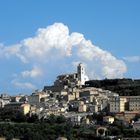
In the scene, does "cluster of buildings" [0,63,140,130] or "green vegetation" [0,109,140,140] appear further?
"cluster of buildings" [0,63,140,130]

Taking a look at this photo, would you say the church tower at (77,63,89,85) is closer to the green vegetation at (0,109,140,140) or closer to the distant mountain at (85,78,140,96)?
the distant mountain at (85,78,140,96)

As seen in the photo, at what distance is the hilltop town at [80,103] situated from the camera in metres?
68.7

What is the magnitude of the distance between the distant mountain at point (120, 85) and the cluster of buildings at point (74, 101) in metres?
1.40

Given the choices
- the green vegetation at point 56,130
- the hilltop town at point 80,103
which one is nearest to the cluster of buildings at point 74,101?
the hilltop town at point 80,103

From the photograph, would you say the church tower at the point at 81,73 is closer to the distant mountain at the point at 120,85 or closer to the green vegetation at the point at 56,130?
the distant mountain at the point at 120,85

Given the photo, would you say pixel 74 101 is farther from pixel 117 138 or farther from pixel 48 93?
pixel 117 138

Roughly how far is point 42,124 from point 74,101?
709 inches

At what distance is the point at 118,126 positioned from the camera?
6316 cm

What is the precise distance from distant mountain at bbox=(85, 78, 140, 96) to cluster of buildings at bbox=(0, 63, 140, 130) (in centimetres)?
140

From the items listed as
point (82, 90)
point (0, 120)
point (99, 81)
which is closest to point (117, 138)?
point (0, 120)

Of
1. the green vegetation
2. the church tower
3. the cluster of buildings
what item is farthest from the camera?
the church tower

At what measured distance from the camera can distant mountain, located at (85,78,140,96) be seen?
82812mm

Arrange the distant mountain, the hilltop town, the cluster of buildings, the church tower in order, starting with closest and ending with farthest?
the hilltop town, the cluster of buildings, the distant mountain, the church tower

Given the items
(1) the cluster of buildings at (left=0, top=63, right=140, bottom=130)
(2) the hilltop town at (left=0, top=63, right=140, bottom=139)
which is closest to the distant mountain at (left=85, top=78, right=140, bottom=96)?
(2) the hilltop town at (left=0, top=63, right=140, bottom=139)
